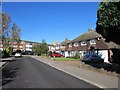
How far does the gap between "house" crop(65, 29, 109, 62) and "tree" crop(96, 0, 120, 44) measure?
1023 inches

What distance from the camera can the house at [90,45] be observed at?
4934cm

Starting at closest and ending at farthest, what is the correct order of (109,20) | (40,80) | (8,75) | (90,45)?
(40,80) → (109,20) → (8,75) → (90,45)

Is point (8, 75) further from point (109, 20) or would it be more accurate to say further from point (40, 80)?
point (109, 20)

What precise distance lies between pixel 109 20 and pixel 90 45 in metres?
39.8

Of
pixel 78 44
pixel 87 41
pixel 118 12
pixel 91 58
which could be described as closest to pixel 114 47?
pixel 91 58

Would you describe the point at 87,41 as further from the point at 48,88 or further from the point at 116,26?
the point at 48,88

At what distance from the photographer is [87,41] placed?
63.1 metres

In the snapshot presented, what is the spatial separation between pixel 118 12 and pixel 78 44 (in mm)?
52381

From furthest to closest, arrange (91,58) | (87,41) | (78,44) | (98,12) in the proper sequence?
(78,44)
(87,41)
(91,58)
(98,12)

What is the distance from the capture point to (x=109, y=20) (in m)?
19.5

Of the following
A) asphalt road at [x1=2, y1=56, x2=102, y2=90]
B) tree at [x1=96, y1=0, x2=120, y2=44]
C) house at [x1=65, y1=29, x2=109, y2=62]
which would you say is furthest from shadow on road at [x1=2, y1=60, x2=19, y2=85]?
house at [x1=65, y1=29, x2=109, y2=62]

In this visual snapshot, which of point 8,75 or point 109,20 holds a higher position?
point 109,20

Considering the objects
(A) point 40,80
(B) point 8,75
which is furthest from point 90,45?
(A) point 40,80

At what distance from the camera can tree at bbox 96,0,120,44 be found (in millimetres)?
18625
